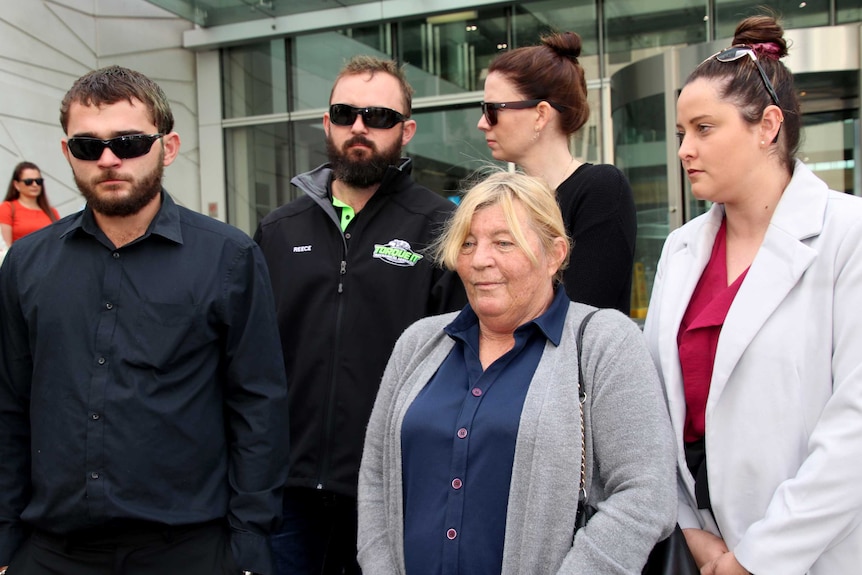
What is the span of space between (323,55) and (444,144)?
8.91ft

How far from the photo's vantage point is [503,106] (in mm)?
3031

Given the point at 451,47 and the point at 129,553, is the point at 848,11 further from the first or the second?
the point at 129,553

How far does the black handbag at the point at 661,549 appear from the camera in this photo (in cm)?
206

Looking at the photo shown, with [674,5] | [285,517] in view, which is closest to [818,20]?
[674,5]

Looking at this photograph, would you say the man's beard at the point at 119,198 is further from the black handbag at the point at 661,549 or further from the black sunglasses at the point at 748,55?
the black sunglasses at the point at 748,55

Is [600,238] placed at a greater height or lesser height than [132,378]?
greater

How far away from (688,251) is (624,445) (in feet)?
2.39

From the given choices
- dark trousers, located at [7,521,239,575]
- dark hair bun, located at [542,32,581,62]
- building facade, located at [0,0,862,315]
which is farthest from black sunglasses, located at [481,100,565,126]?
building facade, located at [0,0,862,315]

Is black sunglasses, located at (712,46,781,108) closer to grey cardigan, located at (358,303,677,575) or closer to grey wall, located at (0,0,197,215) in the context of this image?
grey cardigan, located at (358,303,677,575)

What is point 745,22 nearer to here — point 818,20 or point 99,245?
point 99,245

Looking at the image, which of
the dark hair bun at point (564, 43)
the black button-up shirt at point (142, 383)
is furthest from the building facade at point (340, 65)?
the black button-up shirt at point (142, 383)

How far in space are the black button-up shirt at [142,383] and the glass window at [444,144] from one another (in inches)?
399

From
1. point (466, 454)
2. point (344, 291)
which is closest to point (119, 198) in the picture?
point (344, 291)

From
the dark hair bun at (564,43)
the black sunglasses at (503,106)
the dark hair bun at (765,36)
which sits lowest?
the black sunglasses at (503,106)
